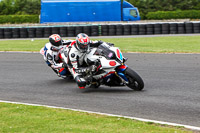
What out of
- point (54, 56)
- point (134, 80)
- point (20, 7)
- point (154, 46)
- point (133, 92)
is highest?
point (54, 56)

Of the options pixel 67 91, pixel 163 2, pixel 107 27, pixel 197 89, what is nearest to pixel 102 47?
pixel 67 91

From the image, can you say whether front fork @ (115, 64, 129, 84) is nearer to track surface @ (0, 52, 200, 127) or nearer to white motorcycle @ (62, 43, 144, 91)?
white motorcycle @ (62, 43, 144, 91)

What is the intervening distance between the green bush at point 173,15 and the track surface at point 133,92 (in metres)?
34.2

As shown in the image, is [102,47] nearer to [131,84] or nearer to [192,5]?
[131,84]

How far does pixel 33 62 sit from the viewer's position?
16.0 m

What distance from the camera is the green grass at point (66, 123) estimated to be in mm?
6086

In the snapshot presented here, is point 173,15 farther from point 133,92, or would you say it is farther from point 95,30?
point 133,92

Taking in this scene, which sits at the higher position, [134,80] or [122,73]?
[122,73]

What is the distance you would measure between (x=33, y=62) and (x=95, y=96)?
7264 millimetres

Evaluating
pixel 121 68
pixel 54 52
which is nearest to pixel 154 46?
pixel 54 52

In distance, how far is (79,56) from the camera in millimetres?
9914

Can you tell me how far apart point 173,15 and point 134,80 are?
40.9 metres

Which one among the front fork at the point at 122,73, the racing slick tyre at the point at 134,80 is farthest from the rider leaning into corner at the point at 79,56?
the racing slick tyre at the point at 134,80

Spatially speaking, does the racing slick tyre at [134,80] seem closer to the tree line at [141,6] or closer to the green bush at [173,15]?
the green bush at [173,15]
